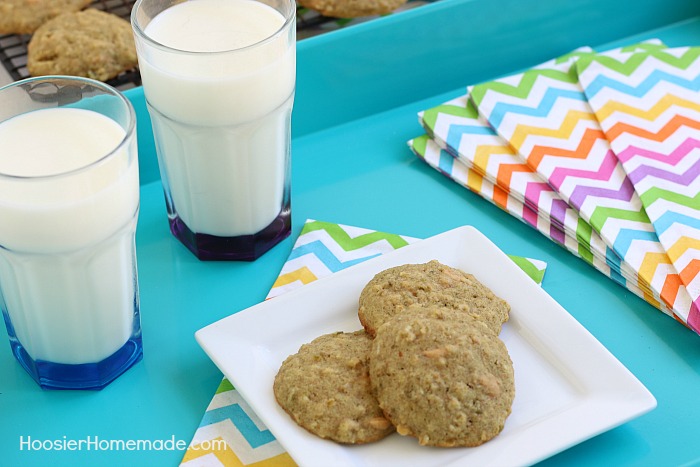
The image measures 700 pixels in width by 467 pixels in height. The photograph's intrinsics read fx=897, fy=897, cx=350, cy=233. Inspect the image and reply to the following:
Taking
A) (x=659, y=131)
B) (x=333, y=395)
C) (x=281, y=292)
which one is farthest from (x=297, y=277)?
(x=659, y=131)

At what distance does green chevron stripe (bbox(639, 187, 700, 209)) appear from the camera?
122cm

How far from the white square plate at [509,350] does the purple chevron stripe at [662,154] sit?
0.32 m

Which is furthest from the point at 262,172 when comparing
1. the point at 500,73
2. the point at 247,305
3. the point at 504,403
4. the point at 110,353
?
the point at 500,73

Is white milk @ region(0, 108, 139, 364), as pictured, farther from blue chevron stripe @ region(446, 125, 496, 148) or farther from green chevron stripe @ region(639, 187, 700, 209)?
green chevron stripe @ region(639, 187, 700, 209)

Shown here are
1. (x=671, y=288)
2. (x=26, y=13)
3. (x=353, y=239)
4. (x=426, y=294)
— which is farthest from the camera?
(x=26, y=13)

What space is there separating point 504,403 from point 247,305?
379 mm

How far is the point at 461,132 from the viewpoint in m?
1.37

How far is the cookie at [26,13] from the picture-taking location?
1577 millimetres

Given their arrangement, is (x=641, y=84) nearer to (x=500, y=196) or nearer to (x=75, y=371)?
(x=500, y=196)

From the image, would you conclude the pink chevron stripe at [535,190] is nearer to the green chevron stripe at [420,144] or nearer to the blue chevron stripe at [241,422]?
the green chevron stripe at [420,144]

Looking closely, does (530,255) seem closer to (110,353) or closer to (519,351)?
(519,351)

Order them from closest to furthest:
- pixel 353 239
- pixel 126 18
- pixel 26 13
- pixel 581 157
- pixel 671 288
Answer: pixel 671 288, pixel 353 239, pixel 581 157, pixel 26 13, pixel 126 18

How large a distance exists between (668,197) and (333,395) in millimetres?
599

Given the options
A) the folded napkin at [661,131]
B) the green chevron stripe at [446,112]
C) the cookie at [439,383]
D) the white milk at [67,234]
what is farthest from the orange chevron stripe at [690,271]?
the white milk at [67,234]
